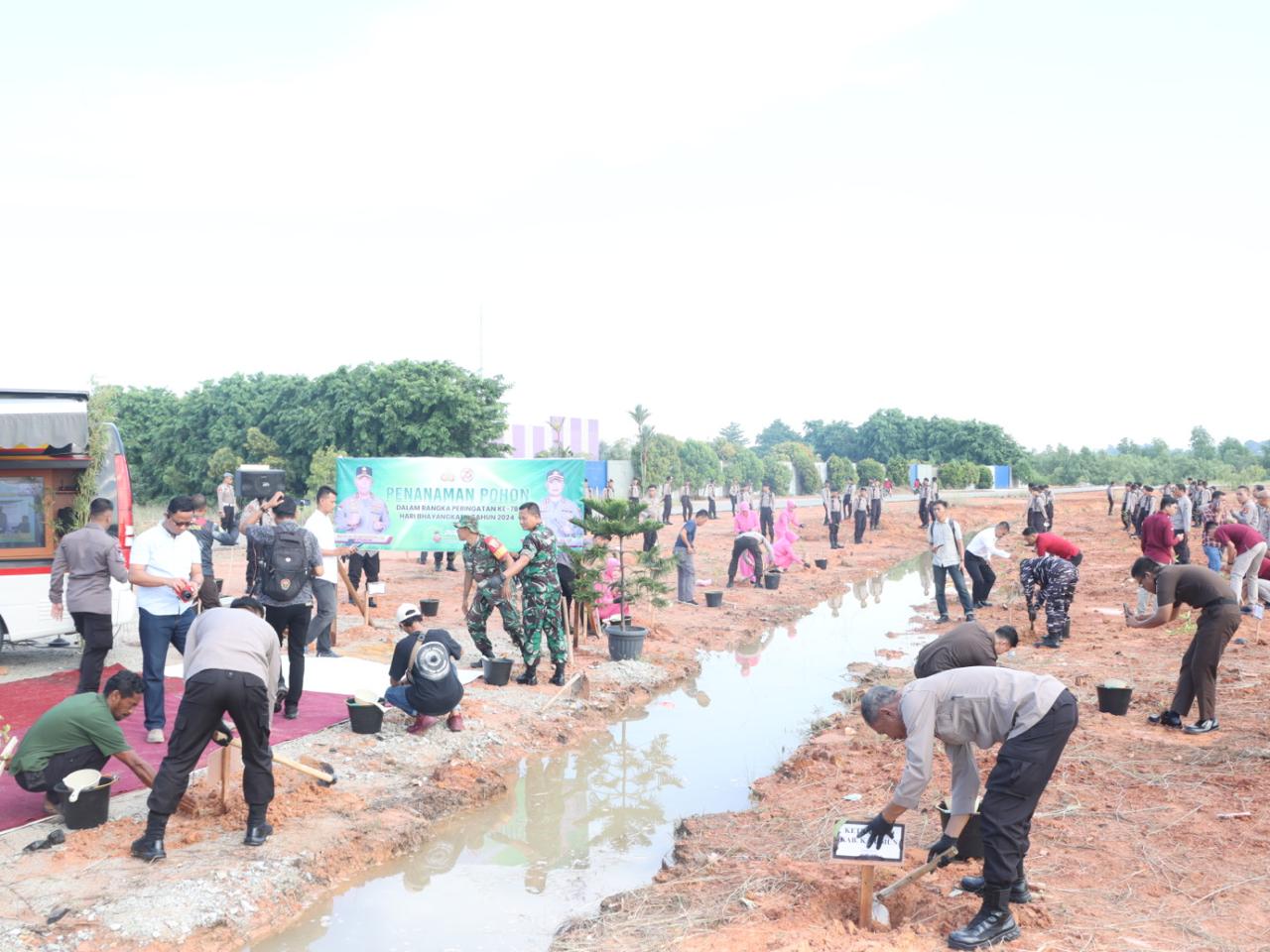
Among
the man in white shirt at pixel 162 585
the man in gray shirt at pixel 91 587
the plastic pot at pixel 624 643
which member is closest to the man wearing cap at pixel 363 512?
the plastic pot at pixel 624 643

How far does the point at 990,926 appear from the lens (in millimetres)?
4492

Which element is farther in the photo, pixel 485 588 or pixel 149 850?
pixel 485 588

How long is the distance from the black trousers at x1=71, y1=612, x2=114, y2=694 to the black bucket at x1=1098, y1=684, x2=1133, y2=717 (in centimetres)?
823

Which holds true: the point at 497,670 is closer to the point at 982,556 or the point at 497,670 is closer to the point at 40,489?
the point at 40,489

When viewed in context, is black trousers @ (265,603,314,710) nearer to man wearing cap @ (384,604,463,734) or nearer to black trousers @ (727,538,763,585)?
man wearing cap @ (384,604,463,734)

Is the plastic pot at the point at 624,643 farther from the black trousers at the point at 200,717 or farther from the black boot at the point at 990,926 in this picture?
the black boot at the point at 990,926

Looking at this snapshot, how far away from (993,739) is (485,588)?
5989mm

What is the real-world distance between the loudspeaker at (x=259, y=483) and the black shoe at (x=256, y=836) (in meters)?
11.8

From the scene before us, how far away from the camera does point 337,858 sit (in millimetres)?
→ 5977

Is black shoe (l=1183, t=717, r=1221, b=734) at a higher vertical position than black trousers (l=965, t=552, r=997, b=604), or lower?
lower

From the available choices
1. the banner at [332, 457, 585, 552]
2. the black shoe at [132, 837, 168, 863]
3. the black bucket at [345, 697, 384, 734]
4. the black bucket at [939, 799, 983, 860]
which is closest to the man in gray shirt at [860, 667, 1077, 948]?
the black bucket at [939, 799, 983, 860]

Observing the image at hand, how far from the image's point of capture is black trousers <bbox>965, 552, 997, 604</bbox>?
1448 cm

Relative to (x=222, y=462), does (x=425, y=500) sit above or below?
below

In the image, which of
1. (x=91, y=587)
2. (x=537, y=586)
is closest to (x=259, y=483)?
(x=537, y=586)
